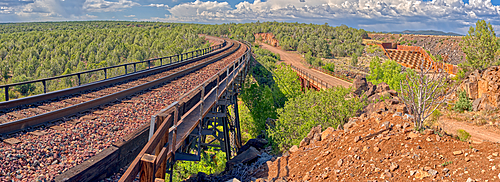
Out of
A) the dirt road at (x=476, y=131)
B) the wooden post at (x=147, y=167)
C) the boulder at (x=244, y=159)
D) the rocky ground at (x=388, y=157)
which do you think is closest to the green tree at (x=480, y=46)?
the dirt road at (x=476, y=131)

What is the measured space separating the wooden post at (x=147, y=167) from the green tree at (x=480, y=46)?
2472 centimetres

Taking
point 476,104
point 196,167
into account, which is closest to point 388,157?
point 196,167

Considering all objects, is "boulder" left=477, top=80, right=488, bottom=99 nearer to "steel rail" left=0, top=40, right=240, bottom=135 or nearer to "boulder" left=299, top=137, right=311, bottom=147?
"boulder" left=299, top=137, right=311, bottom=147

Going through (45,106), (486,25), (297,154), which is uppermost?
(486,25)

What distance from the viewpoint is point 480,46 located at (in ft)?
70.5

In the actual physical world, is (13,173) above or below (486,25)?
below

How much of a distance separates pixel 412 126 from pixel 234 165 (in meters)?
7.30

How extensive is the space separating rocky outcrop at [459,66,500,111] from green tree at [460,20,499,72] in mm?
3338

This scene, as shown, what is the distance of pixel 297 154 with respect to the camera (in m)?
11.2

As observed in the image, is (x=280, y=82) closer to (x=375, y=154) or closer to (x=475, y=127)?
(x=475, y=127)

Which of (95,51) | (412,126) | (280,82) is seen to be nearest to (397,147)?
(412,126)

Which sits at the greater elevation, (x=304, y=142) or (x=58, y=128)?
(x=58, y=128)

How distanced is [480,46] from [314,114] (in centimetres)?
1529

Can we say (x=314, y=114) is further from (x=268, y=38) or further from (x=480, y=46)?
(x=268, y=38)
